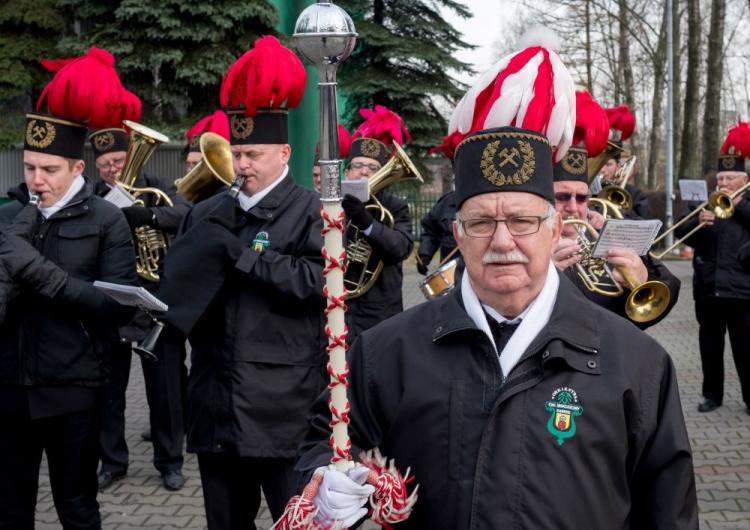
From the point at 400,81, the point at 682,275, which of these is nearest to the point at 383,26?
the point at 400,81

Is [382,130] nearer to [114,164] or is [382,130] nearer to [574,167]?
[114,164]

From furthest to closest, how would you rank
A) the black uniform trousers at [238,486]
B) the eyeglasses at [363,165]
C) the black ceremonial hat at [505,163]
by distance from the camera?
1. the eyeglasses at [363,165]
2. the black uniform trousers at [238,486]
3. the black ceremonial hat at [505,163]

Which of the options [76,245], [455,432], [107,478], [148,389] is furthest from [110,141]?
[455,432]

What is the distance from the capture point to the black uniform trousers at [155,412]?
6.87 metres

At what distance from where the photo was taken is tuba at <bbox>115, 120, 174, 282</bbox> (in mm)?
6973

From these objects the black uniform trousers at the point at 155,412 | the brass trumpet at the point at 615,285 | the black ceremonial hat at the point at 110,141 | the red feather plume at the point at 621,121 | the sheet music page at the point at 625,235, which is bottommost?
the black uniform trousers at the point at 155,412

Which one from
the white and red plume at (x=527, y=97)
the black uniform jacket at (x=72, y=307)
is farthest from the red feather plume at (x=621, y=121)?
the white and red plume at (x=527, y=97)

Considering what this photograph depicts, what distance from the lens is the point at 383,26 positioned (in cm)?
2764

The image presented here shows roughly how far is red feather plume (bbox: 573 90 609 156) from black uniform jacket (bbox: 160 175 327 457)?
1.24 m

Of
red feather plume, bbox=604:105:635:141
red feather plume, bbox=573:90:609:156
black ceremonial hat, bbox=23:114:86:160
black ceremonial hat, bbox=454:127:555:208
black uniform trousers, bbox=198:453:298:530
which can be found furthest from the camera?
red feather plume, bbox=604:105:635:141

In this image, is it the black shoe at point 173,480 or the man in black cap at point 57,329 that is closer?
the man in black cap at point 57,329

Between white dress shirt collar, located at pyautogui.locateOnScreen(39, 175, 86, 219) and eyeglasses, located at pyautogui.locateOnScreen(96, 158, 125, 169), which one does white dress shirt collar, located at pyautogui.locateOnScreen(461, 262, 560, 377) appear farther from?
eyeglasses, located at pyautogui.locateOnScreen(96, 158, 125, 169)

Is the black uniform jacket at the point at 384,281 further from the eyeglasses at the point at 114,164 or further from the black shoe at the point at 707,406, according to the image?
the black shoe at the point at 707,406

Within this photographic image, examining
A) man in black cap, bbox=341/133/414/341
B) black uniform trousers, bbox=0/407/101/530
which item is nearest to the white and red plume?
black uniform trousers, bbox=0/407/101/530
